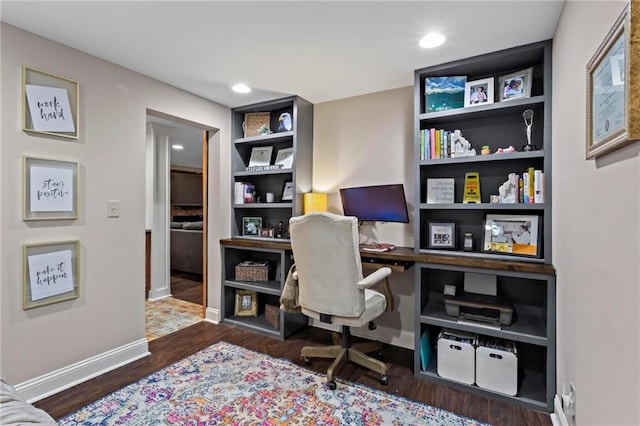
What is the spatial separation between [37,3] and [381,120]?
8.03ft

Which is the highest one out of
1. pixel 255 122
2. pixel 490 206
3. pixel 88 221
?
pixel 255 122

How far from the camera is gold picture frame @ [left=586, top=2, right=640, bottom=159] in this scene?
810 millimetres

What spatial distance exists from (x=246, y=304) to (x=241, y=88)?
2.21 meters

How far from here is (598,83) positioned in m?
1.10

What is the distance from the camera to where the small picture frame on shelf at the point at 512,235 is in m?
2.12

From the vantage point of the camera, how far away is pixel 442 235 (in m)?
2.52

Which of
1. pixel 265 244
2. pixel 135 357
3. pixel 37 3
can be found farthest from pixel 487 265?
pixel 37 3

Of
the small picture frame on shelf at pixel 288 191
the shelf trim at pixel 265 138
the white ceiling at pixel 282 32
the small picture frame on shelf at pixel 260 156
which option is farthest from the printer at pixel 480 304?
the small picture frame on shelf at pixel 260 156

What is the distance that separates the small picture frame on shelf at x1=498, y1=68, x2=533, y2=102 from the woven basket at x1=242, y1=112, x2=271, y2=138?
7.21 feet

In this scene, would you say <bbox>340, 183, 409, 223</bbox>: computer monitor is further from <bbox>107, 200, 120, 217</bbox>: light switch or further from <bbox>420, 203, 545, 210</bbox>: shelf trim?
<bbox>107, 200, 120, 217</bbox>: light switch

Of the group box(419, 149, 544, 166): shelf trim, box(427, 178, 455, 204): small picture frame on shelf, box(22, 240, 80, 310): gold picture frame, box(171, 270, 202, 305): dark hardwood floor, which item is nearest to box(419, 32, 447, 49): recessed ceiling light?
box(419, 149, 544, 166): shelf trim

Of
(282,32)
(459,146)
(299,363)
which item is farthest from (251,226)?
(459,146)

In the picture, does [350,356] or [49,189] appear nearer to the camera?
[49,189]

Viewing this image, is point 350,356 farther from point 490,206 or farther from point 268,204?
point 268,204
